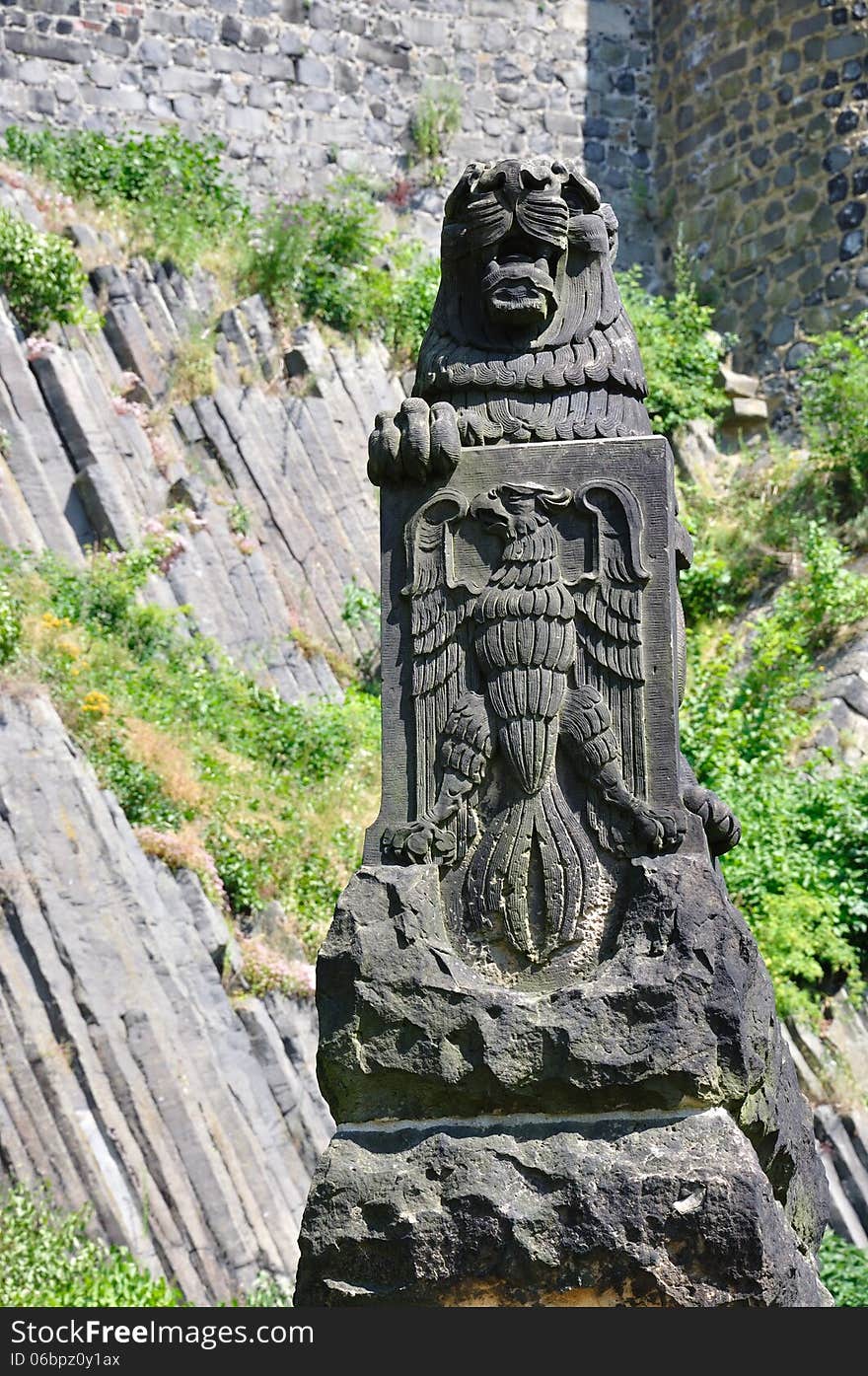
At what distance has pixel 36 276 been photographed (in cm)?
1341

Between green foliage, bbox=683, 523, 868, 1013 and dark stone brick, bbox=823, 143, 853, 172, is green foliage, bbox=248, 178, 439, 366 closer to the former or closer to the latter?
dark stone brick, bbox=823, 143, 853, 172

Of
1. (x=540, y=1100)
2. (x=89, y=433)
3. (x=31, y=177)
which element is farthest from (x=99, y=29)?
(x=540, y=1100)

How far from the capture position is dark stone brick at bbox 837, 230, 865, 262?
16.3 metres

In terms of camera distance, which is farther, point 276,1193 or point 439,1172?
point 276,1193

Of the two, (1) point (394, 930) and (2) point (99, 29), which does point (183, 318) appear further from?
(1) point (394, 930)

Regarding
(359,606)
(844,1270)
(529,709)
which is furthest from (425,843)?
(359,606)

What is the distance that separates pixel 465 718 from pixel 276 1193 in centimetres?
438

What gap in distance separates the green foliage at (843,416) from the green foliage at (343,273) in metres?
2.95

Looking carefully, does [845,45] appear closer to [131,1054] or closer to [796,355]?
[796,355]

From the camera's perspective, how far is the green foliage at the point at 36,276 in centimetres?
1334

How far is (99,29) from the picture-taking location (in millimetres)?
16891

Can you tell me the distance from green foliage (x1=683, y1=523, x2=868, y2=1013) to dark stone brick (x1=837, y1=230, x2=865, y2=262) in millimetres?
4642

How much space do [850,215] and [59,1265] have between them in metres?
11.2

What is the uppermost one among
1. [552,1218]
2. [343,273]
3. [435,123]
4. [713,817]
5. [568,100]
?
[568,100]
